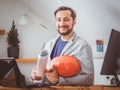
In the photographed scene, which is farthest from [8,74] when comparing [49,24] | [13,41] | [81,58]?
[13,41]

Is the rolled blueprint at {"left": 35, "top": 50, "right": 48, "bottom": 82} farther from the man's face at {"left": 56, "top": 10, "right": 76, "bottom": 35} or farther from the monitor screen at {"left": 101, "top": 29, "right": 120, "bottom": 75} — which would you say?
the man's face at {"left": 56, "top": 10, "right": 76, "bottom": 35}

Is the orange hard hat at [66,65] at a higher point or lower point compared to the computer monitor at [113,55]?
lower

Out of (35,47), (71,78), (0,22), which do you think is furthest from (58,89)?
(0,22)

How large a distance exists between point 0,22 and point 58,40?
179 cm

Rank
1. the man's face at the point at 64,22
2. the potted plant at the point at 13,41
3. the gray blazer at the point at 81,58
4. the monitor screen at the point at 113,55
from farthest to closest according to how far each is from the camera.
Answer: the potted plant at the point at 13,41
the man's face at the point at 64,22
the gray blazer at the point at 81,58
the monitor screen at the point at 113,55

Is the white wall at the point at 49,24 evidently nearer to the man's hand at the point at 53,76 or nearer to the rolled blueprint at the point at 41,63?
the man's hand at the point at 53,76

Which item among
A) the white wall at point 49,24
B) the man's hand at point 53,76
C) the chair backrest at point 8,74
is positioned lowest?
the man's hand at point 53,76

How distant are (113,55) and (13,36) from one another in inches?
90.5

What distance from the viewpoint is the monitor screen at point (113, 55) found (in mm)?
1548

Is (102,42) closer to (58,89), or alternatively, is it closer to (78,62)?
(78,62)

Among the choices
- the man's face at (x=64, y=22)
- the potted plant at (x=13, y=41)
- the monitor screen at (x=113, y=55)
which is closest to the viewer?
the monitor screen at (x=113, y=55)

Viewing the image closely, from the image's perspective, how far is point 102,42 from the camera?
2.77 meters

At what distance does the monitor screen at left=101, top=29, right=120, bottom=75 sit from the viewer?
1.55 m

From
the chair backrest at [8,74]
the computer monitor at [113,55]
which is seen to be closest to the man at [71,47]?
the computer monitor at [113,55]
